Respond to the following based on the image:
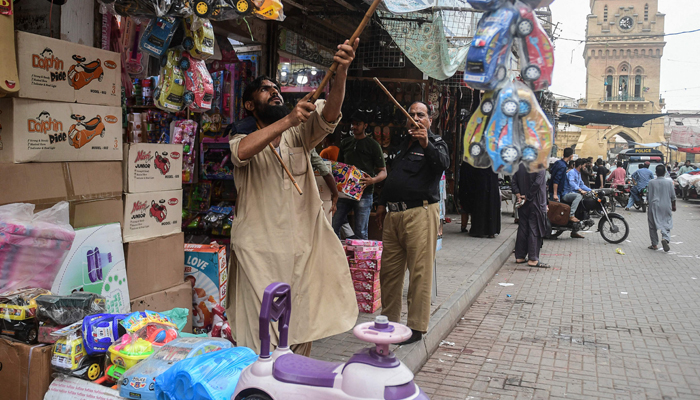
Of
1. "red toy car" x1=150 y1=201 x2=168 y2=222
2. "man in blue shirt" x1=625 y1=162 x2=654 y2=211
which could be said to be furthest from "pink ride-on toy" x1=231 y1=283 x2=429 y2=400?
"man in blue shirt" x1=625 y1=162 x2=654 y2=211

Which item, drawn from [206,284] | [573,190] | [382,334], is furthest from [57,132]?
[573,190]

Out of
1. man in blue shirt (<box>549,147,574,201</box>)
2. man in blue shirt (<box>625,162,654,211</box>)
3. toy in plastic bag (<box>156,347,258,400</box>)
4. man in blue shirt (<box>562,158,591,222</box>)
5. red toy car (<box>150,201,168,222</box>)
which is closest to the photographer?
toy in plastic bag (<box>156,347,258,400</box>)

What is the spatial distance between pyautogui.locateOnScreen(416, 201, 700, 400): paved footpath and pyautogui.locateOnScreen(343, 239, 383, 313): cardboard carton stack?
2.63ft

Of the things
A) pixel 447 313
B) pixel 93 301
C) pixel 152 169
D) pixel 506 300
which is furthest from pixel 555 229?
pixel 93 301

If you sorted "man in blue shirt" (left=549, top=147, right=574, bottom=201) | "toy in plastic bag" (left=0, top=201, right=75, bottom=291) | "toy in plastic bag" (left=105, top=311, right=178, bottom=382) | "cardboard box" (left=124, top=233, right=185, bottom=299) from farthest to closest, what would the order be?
"man in blue shirt" (left=549, top=147, right=574, bottom=201), "cardboard box" (left=124, top=233, right=185, bottom=299), "toy in plastic bag" (left=0, top=201, right=75, bottom=291), "toy in plastic bag" (left=105, top=311, right=178, bottom=382)

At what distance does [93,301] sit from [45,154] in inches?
35.2

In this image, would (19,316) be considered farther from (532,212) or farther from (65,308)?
(532,212)

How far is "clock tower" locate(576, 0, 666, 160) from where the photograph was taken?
258 cm

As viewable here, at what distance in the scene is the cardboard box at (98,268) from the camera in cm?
307

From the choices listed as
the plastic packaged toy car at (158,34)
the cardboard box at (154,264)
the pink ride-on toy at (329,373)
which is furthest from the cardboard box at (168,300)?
the pink ride-on toy at (329,373)

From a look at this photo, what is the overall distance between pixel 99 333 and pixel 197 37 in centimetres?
170

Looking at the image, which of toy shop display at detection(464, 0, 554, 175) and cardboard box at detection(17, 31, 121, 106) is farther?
cardboard box at detection(17, 31, 121, 106)

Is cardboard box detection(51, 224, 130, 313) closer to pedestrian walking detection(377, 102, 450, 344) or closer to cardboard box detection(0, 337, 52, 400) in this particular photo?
cardboard box detection(0, 337, 52, 400)

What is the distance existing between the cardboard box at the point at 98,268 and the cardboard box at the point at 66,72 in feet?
2.63
